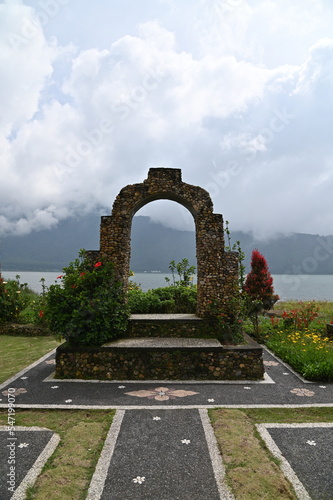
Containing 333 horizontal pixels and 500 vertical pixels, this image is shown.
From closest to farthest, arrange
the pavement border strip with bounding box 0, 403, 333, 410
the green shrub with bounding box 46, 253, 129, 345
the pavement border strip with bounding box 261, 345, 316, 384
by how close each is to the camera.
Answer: the pavement border strip with bounding box 0, 403, 333, 410, the pavement border strip with bounding box 261, 345, 316, 384, the green shrub with bounding box 46, 253, 129, 345

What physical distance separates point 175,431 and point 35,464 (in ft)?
6.26

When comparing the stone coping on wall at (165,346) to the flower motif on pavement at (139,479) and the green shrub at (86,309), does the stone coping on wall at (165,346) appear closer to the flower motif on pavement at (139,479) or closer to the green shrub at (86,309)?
the green shrub at (86,309)

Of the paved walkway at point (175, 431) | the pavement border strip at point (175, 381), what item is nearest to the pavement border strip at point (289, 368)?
the paved walkway at point (175, 431)

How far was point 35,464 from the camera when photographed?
3.71 metres

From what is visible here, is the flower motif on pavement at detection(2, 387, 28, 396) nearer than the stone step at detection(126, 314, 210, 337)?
Yes

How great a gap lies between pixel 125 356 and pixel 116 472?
11.3 ft

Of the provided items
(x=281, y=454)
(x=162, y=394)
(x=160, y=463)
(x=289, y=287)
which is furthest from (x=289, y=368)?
(x=289, y=287)

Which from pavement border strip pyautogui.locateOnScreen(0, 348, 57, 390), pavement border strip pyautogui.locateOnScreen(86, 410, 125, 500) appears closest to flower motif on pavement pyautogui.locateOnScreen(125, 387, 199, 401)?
pavement border strip pyautogui.locateOnScreen(86, 410, 125, 500)

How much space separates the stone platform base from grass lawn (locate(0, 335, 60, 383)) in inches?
65.4

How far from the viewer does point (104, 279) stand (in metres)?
7.94

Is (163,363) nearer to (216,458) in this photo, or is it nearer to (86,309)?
(86,309)

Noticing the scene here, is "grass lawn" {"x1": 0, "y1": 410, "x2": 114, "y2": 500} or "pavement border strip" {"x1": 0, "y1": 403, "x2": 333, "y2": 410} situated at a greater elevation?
"pavement border strip" {"x1": 0, "y1": 403, "x2": 333, "y2": 410}

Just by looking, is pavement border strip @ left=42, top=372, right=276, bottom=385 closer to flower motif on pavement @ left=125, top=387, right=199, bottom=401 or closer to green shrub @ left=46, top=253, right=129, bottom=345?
flower motif on pavement @ left=125, top=387, right=199, bottom=401

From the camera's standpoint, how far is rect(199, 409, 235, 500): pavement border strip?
10.7 ft
